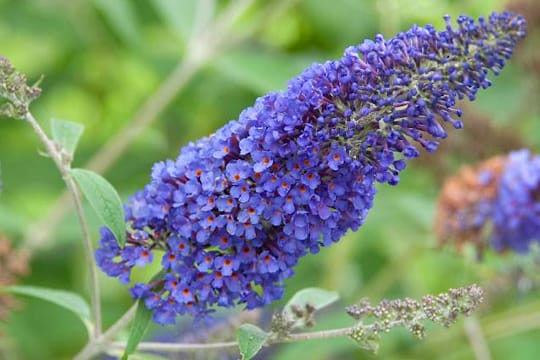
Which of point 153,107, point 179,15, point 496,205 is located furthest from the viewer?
point 179,15

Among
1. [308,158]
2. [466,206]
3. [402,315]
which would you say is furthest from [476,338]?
[308,158]

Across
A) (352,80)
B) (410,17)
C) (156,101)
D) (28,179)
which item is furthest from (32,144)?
(352,80)

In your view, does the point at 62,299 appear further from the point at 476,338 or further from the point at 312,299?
the point at 476,338

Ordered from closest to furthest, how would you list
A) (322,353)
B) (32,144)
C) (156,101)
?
(322,353)
(156,101)
(32,144)

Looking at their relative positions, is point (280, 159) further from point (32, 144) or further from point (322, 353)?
point (32, 144)

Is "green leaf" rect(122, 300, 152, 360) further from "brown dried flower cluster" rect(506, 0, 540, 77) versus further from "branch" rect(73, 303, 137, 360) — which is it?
"brown dried flower cluster" rect(506, 0, 540, 77)
